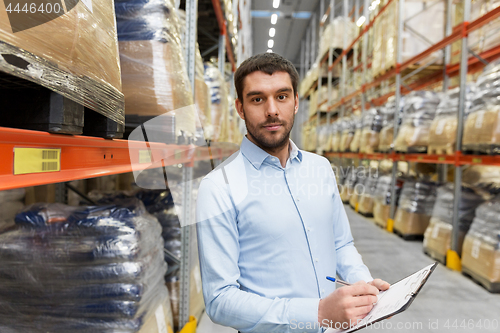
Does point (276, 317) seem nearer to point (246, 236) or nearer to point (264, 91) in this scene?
point (246, 236)

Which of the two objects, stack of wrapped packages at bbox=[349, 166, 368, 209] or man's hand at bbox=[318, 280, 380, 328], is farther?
stack of wrapped packages at bbox=[349, 166, 368, 209]

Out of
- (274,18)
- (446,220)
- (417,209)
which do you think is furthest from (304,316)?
(274,18)

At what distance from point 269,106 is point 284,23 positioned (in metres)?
16.5

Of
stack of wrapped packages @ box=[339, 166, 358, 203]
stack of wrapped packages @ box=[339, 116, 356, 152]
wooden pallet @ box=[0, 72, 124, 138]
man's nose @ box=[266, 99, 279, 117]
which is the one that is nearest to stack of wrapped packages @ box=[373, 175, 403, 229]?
stack of wrapped packages @ box=[339, 116, 356, 152]

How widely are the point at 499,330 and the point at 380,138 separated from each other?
4.44m

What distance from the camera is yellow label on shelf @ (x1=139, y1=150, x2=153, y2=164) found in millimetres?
1517

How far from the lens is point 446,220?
4.41 metres

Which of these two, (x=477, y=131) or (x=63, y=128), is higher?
(x=477, y=131)

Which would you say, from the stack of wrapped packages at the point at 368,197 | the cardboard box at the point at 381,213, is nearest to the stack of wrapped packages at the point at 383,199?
the cardboard box at the point at 381,213

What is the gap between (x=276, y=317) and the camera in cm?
112

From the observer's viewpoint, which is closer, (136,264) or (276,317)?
(276,317)

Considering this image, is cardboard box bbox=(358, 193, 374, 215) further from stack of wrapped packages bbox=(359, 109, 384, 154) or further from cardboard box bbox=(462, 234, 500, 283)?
cardboard box bbox=(462, 234, 500, 283)

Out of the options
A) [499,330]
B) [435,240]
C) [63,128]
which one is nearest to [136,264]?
[63,128]

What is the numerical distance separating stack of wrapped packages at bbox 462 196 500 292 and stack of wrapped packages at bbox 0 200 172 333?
3.33 meters
